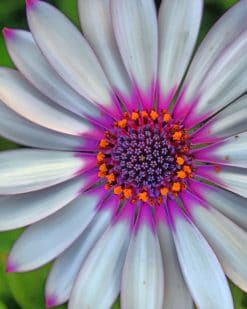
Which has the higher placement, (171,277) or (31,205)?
(31,205)

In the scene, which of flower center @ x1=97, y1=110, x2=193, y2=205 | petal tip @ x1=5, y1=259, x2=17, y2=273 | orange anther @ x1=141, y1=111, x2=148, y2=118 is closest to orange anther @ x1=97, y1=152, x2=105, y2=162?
flower center @ x1=97, y1=110, x2=193, y2=205

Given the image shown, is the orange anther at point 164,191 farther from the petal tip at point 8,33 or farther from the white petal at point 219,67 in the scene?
the petal tip at point 8,33

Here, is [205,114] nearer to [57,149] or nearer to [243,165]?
[243,165]

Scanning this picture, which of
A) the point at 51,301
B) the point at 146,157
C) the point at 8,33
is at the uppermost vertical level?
the point at 8,33

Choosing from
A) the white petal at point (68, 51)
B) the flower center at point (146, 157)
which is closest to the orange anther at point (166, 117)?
the flower center at point (146, 157)

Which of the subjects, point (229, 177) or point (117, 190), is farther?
point (117, 190)

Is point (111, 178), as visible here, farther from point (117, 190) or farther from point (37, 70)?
point (37, 70)

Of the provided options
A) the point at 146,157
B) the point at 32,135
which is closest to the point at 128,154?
the point at 146,157
